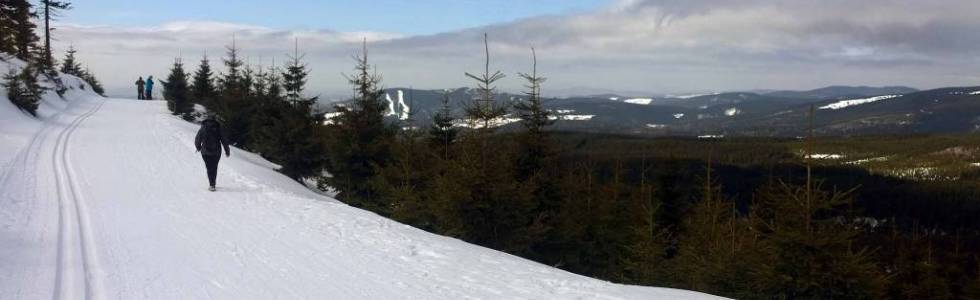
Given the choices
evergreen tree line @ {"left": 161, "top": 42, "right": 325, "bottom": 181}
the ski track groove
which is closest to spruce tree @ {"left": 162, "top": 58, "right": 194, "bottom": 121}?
evergreen tree line @ {"left": 161, "top": 42, "right": 325, "bottom": 181}

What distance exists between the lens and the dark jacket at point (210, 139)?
44.6ft

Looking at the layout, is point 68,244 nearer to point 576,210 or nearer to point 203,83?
point 576,210

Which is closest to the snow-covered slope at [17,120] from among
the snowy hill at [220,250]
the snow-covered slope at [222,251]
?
the snowy hill at [220,250]

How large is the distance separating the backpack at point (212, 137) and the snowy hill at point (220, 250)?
877mm

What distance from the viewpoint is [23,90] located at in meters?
26.2

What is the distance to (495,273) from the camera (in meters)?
8.04

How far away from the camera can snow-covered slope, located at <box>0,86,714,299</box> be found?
6723mm

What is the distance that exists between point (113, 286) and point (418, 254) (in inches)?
144

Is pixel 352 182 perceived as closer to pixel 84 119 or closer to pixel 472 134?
pixel 472 134

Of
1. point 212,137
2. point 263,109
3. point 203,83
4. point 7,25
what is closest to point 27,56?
point 7,25

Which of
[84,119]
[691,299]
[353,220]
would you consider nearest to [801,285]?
[691,299]

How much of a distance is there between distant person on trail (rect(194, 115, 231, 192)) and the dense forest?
16.1ft

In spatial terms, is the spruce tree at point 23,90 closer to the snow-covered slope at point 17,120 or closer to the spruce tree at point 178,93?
the snow-covered slope at point 17,120

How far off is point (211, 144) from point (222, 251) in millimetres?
6234
